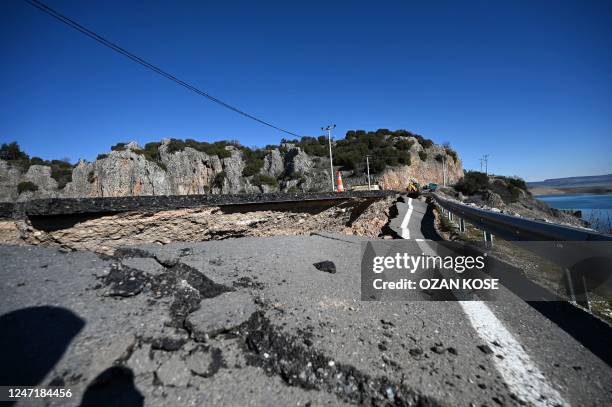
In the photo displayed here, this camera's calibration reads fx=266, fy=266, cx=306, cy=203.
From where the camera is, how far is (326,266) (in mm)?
3348

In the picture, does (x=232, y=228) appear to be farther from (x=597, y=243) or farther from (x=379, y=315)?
(x=597, y=243)

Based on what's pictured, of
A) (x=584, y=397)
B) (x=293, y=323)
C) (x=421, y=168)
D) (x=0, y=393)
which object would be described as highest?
(x=421, y=168)

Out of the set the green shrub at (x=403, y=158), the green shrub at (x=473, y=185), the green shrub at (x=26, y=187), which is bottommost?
the green shrub at (x=473, y=185)

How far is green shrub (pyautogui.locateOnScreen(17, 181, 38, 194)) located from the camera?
33500 mm

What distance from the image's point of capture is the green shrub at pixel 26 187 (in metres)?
33.5

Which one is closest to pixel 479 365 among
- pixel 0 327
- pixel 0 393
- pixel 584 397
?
pixel 584 397

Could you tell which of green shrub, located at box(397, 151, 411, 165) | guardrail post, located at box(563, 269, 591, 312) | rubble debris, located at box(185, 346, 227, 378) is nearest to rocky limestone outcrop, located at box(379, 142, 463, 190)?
green shrub, located at box(397, 151, 411, 165)

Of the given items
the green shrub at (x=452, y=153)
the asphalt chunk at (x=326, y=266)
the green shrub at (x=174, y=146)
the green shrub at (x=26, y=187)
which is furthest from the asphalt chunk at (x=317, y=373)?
the green shrub at (x=452, y=153)

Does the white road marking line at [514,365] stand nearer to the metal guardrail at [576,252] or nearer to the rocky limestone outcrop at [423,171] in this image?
the metal guardrail at [576,252]

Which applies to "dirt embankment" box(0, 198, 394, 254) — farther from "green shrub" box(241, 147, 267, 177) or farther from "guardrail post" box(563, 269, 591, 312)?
"green shrub" box(241, 147, 267, 177)

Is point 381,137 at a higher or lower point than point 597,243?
higher

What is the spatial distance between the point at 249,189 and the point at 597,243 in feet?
165

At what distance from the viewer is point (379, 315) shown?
226 cm

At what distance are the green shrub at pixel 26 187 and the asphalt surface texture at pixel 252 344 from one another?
45.8 metres
